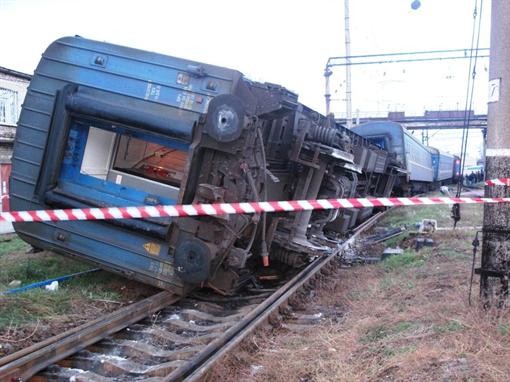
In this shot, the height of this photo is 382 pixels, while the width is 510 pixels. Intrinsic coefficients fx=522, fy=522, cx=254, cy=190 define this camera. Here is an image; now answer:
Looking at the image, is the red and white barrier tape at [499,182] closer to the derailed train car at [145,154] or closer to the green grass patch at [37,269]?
the derailed train car at [145,154]

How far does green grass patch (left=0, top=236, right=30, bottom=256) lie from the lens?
8877 millimetres

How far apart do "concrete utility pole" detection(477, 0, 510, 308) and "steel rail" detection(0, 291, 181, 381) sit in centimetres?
333

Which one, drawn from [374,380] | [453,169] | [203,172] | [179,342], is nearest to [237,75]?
[203,172]

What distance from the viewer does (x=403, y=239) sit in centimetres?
1095

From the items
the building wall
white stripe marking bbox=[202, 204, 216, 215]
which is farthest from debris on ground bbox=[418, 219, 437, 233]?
the building wall

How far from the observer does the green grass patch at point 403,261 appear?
8003 mm

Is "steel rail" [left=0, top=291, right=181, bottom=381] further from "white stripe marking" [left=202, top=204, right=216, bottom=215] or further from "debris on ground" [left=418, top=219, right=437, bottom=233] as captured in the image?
"debris on ground" [left=418, top=219, right=437, bottom=233]

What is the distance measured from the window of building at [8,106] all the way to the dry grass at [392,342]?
14512 millimetres

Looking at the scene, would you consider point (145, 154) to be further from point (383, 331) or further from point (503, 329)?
point (503, 329)

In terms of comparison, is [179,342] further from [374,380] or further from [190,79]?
[190,79]

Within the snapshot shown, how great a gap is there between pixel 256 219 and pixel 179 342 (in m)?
1.62

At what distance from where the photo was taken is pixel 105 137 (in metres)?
6.51

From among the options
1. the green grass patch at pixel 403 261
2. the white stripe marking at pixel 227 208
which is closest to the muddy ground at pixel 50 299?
the white stripe marking at pixel 227 208

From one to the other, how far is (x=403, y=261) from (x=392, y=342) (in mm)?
4031
